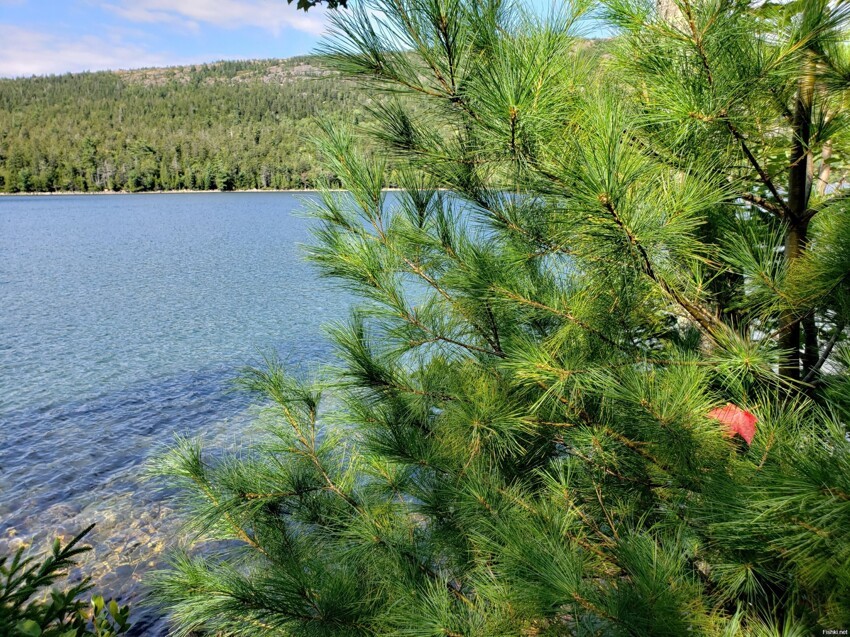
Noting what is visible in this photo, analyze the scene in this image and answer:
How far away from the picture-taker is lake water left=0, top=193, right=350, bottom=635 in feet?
18.9

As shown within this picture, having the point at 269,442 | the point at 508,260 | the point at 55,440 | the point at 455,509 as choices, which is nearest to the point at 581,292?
the point at 508,260

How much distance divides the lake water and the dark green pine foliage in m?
0.68

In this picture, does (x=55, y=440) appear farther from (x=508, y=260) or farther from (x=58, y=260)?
(x=58, y=260)

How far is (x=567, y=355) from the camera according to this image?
6.30ft

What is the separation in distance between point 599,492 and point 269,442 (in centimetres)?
170

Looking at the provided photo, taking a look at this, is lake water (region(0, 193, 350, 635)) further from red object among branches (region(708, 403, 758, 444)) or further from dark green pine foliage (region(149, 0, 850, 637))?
red object among branches (region(708, 403, 758, 444))

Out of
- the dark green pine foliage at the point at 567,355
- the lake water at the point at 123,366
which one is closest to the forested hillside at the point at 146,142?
the lake water at the point at 123,366

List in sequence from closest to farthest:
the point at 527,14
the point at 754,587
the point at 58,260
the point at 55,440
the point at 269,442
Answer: the point at 754,587 < the point at 527,14 < the point at 269,442 < the point at 55,440 < the point at 58,260

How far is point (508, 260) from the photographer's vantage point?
6.33 ft

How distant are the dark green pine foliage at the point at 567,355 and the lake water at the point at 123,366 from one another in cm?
68

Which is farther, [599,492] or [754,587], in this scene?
[599,492]

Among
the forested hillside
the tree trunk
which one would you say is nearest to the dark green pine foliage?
the tree trunk

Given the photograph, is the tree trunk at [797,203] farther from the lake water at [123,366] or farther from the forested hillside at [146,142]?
the forested hillside at [146,142]

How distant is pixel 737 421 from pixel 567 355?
1.83 feet
